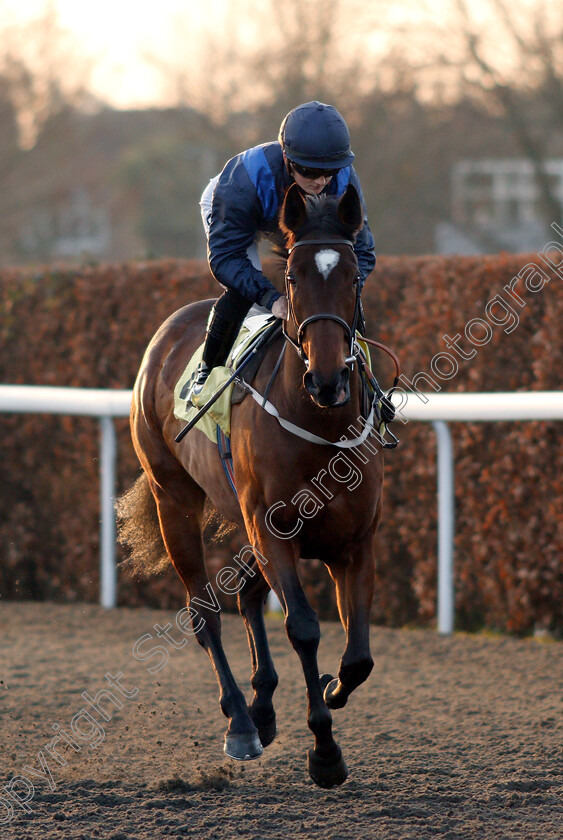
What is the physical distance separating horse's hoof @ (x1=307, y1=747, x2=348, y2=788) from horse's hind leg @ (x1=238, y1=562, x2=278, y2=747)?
46 cm

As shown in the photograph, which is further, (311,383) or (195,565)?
(195,565)

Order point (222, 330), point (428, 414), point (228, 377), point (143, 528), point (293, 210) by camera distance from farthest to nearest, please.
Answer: point (428, 414) → point (143, 528) → point (222, 330) → point (228, 377) → point (293, 210)

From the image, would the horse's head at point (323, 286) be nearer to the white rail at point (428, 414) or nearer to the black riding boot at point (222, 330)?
the black riding boot at point (222, 330)

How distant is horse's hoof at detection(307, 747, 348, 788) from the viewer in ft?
10.8

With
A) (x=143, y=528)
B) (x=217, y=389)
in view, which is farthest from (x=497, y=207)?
(x=217, y=389)

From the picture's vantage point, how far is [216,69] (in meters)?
20.7

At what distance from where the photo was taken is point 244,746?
11.9ft

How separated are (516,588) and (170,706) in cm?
193

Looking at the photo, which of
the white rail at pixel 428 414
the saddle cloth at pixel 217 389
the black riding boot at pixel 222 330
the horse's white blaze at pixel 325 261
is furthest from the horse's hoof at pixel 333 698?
the white rail at pixel 428 414

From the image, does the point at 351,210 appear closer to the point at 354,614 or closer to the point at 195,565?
the point at 354,614

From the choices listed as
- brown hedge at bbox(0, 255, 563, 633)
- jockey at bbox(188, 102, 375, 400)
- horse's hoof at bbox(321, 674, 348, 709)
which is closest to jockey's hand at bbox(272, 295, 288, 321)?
jockey at bbox(188, 102, 375, 400)

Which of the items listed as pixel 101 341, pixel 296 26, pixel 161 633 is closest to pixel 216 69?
pixel 296 26

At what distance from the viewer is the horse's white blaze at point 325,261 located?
3004mm

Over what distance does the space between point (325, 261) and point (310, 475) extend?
68 centimetres
